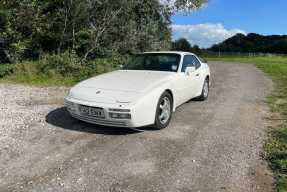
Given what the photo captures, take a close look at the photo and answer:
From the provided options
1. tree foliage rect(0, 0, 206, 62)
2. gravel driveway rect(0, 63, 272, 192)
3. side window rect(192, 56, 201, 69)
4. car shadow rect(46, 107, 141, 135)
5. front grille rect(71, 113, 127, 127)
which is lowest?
gravel driveway rect(0, 63, 272, 192)

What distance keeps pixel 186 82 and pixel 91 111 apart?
2414mm

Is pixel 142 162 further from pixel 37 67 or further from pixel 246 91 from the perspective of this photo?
pixel 37 67

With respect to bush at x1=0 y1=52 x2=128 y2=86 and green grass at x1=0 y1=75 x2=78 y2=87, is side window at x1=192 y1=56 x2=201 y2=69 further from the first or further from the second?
bush at x1=0 y1=52 x2=128 y2=86

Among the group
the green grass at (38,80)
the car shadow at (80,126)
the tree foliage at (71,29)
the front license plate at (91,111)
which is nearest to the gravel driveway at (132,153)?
the car shadow at (80,126)

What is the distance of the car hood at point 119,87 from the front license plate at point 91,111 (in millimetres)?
144

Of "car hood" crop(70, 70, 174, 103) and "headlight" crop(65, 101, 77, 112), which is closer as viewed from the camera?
"car hood" crop(70, 70, 174, 103)

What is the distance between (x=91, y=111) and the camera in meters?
5.62

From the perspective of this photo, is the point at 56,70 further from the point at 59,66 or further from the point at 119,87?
the point at 119,87

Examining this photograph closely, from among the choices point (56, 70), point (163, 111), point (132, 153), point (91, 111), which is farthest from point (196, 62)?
point (56, 70)

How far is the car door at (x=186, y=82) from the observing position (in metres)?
6.95

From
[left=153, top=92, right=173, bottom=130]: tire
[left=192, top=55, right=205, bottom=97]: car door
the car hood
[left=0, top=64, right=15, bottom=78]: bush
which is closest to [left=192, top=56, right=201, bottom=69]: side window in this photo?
[left=192, top=55, right=205, bottom=97]: car door

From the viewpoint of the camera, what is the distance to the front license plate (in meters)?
5.52

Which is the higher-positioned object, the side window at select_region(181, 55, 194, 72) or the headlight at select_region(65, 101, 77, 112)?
the side window at select_region(181, 55, 194, 72)

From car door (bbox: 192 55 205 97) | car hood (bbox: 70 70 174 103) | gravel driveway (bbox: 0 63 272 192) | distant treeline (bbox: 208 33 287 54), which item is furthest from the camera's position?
distant treeline (bbox: 208 33 287 54)
